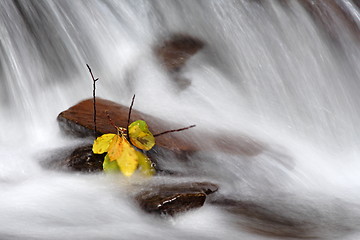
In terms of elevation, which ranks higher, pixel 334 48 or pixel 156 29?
pixel 156 29

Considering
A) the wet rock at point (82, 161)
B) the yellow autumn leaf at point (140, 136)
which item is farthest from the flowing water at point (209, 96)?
the yellow autumn leaf at point (140, 136)

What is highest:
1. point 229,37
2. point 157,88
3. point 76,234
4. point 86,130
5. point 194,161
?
point 229,37

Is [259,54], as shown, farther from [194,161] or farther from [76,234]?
[76,234]

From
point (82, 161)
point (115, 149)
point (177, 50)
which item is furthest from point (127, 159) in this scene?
point (177, 50)

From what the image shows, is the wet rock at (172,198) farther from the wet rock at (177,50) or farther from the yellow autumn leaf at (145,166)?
the wet rock at (177,50)

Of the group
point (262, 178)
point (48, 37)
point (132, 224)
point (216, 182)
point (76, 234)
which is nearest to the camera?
point (76, 234)

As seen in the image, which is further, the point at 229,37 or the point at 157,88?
the point at 229,37

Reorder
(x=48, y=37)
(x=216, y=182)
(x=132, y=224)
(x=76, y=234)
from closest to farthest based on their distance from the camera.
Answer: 1. (x=76, y=234)
2. (x=132, y=224)
3. (x=216, y=182)
4. (x=48, y=37)

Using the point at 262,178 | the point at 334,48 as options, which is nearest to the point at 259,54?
the point at 334,48
